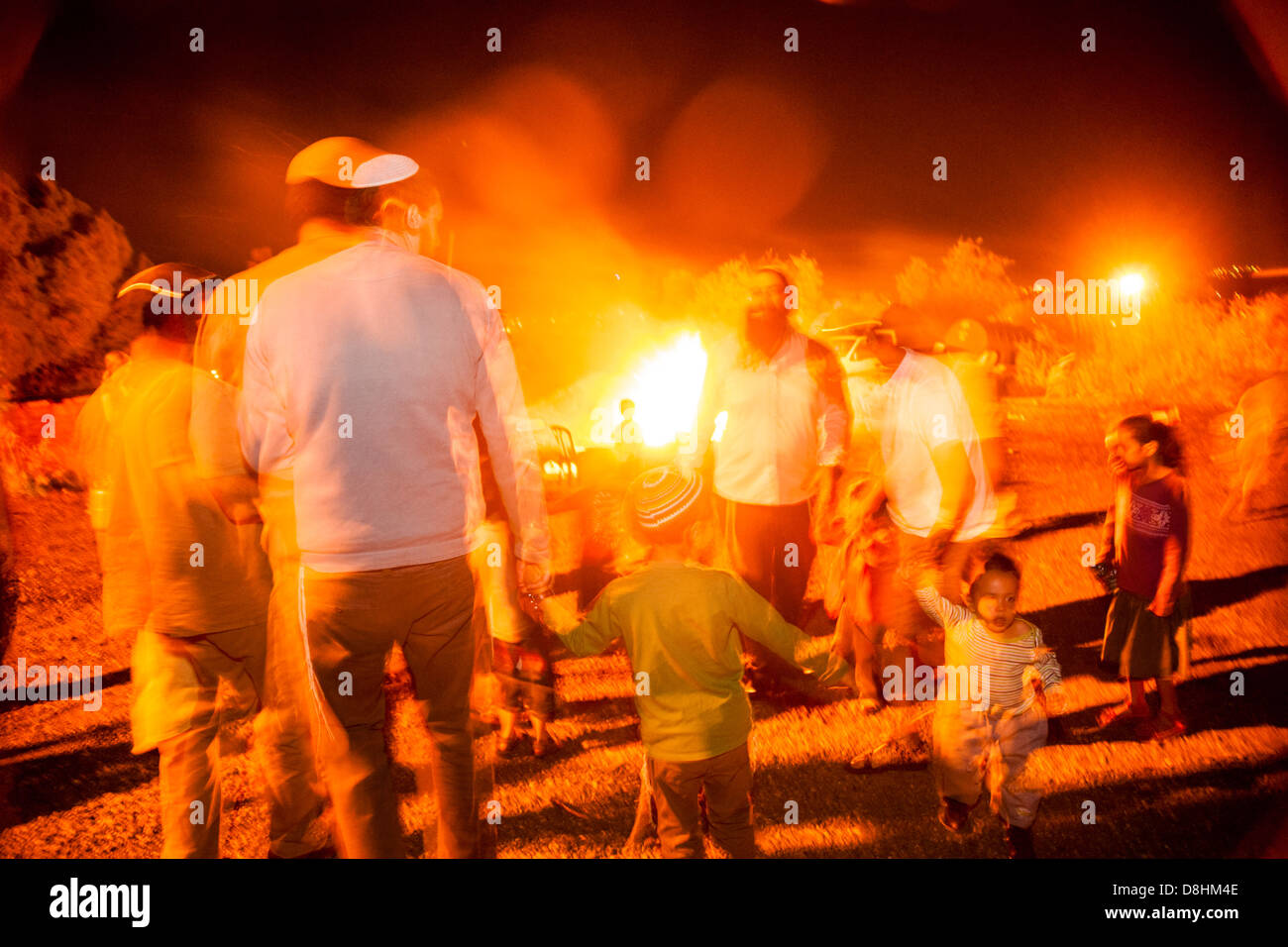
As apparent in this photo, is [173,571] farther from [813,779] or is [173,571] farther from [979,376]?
[979,376]

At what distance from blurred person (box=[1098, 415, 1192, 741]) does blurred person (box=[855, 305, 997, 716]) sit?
67cm

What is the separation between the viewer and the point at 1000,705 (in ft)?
8.67

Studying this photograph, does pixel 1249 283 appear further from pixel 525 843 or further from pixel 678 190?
pixel 525 843

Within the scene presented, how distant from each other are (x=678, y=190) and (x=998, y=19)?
2.33 m

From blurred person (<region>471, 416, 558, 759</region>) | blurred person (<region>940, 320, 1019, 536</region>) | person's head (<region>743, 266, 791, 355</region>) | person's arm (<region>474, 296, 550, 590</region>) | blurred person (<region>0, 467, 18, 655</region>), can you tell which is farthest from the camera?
blurred person (<region>0, 467, 18, 655</region>)

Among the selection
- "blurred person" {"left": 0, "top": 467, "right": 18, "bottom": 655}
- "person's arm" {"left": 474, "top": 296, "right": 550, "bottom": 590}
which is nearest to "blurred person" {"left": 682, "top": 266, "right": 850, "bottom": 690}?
"person's arm" {"left": 474, "top": 296, "right": 550, "bottom": 590}

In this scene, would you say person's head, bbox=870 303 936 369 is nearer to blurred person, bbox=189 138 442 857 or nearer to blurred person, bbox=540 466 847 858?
blurred person, bbox=540 466 847 858

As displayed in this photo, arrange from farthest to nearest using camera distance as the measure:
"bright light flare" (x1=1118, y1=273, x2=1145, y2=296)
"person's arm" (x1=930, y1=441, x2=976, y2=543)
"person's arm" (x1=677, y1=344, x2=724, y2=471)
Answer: "bright light flare" (x1=1118, y1=273, x2=1145, y2=296), "person's arm" (x1=677, y1=344, x2=724, y2=471), "person's arm" (x1=930, y1=441, x2=976, y2=543)

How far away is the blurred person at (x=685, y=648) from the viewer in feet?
7.33

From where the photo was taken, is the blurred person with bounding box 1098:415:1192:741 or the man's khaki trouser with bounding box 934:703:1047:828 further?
the blurred person with bounding box 1098:415:1192:741

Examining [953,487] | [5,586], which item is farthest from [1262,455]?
[5,586]

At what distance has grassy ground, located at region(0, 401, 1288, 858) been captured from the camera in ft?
9.29

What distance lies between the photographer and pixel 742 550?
3633 millimetres

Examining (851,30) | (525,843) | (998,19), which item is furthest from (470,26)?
(525,843)
